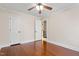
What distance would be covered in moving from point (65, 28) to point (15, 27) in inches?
28.8

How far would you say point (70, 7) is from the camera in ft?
4.37

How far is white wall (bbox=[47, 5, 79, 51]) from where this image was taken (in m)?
1.36

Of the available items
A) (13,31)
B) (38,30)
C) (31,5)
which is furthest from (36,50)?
(31,5)

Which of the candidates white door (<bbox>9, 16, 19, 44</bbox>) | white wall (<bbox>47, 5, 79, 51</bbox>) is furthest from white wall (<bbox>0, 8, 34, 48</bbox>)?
white wall (<bbox>47, 5, 79, 51</bbox>)

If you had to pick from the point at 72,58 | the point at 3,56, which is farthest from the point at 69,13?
the point at 3,56

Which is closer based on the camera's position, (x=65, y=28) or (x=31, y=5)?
(x=31, y=5)

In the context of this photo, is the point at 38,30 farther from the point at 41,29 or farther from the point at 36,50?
the point at 36,50

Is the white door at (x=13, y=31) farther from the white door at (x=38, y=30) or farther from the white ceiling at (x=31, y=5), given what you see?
the white door at (x=38, y=30)

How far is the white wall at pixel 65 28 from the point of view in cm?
136

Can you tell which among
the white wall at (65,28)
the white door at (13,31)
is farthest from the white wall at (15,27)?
the white wall at (65,28)

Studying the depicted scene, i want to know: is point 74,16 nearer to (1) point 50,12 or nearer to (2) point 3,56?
(1) point 50,12

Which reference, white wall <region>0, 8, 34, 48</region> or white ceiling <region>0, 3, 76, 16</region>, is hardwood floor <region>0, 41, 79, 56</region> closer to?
white wall <region>0, 8, 34, 48</region>

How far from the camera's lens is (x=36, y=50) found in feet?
4.83

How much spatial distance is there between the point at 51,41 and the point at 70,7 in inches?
23.1
